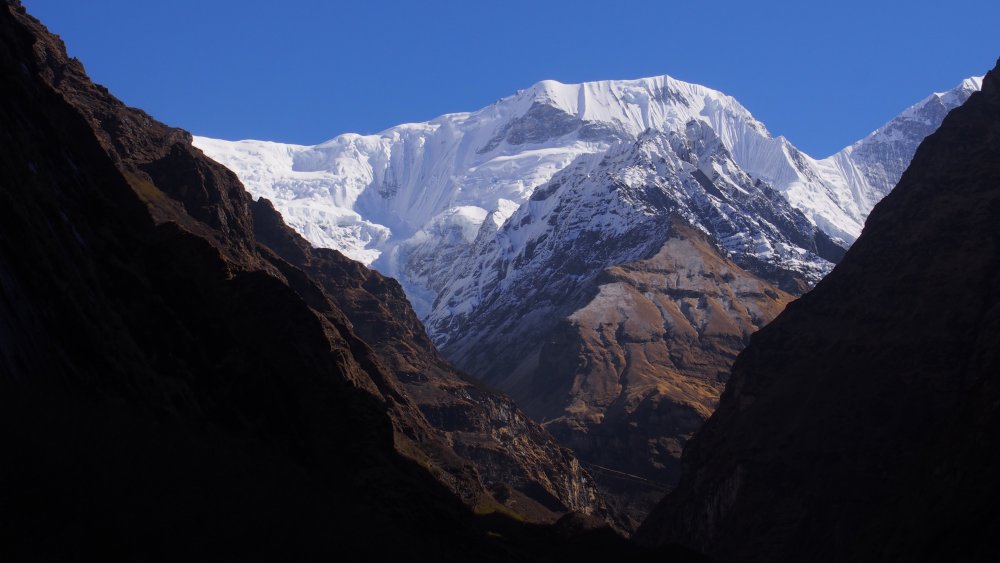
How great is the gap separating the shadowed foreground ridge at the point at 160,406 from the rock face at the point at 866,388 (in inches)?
921

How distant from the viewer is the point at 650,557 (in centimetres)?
12812

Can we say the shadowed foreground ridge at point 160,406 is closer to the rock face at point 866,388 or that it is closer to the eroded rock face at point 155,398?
the eroded rock face at point 155,398

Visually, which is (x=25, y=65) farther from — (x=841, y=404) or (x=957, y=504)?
(x=841, y=404)

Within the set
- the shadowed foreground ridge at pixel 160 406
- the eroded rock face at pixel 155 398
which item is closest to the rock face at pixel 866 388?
the shadowed foreground ridge at pixel 160 406

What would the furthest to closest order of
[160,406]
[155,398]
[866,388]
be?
[866,388] < [160,406] < [155,398]

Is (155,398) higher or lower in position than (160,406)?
higher

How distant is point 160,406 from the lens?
71.0 meters

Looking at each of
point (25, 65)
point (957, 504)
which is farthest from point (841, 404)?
point (25, 65)

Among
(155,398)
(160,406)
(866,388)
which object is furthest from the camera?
(866,388)

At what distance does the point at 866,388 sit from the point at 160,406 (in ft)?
371

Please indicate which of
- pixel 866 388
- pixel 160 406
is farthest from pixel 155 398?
pixel 866 388

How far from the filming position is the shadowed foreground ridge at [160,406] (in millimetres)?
48750

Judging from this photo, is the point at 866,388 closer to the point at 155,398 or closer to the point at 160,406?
the point at 160,406

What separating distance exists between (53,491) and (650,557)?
88905 millimetres
